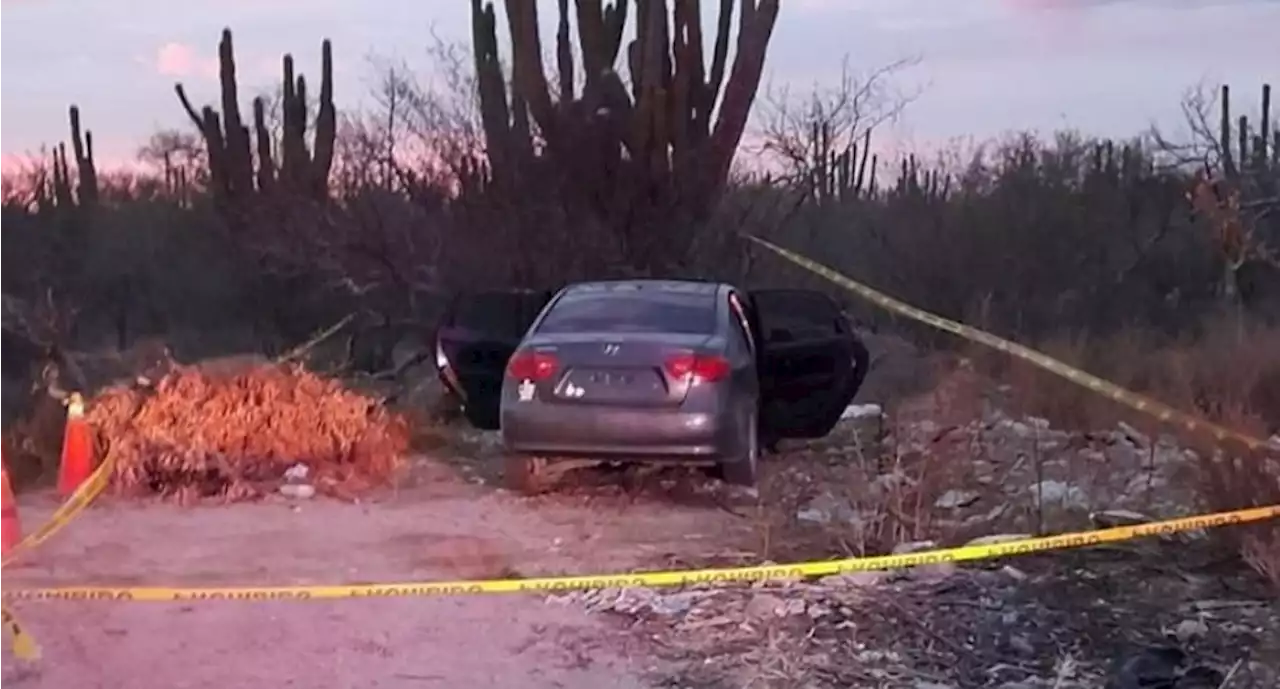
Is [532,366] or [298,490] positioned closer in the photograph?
→ [532,366]

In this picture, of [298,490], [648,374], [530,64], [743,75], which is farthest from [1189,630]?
[530,64]

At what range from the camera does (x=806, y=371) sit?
13148mm

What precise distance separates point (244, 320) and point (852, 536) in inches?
837

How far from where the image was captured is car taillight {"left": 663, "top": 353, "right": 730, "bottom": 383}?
11016mm

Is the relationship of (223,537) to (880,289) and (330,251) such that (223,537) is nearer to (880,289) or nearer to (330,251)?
(330,251)

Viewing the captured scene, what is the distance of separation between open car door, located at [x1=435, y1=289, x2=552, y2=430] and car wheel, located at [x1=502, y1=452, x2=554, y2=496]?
2.12 feet

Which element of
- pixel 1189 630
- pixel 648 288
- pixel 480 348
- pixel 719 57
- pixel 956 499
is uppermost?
pixel 719 57

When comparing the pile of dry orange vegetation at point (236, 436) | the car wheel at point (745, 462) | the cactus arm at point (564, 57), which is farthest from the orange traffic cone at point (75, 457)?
the cactus arm at point (564, 57)

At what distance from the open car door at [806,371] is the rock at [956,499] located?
1.89 metres

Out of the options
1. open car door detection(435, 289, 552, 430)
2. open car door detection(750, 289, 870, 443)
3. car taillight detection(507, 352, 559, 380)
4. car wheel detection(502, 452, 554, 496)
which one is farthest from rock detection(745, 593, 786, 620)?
open car door detection(435, 289, 552, 430)

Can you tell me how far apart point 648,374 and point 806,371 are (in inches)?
95.3

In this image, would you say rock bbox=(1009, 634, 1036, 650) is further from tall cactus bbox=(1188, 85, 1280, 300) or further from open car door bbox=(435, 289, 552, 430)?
tall cactus bbox=(1188, 85, 1280, 300)

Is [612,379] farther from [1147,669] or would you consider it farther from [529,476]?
[1147,669]

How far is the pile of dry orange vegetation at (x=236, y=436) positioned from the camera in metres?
12.0
